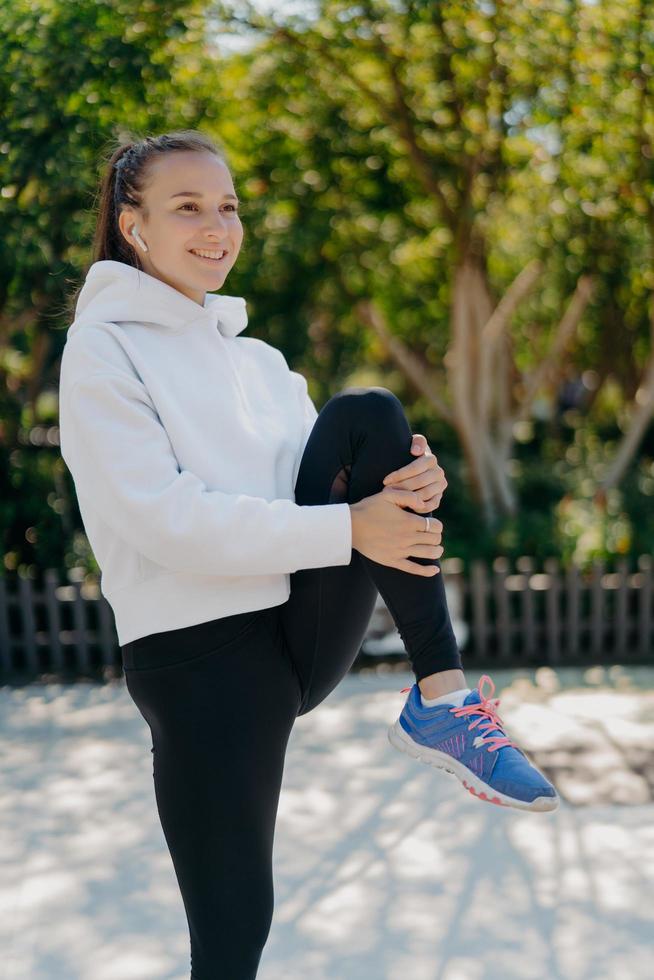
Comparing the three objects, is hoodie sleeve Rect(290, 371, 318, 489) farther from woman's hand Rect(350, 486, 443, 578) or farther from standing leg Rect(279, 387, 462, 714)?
woman's hand Rect(350, 486, 443, 578)

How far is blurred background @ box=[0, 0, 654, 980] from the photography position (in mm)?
2996

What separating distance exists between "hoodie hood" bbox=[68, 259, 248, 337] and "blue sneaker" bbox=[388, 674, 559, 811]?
788 millimetres

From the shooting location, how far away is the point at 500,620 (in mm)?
5801

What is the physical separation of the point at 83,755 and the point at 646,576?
3345 millimetres

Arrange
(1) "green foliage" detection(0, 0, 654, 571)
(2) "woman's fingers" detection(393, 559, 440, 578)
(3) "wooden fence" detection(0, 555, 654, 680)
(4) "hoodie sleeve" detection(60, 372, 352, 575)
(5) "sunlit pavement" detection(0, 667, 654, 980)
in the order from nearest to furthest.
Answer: (4) "hoodie sleeve" detection(60, 372, 352, 575), (2) "woman's fingers" detection(393, 559, 440, 578), (5) "sunlit pavement" detection(0, 667, 654, 980), (1) "green foliage" detection(0, 0, 654, 571), (3) "wooden fence" detection(0, 555, 654, 680)

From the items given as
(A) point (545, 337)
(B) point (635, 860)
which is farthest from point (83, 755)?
(A) point (545, 337)

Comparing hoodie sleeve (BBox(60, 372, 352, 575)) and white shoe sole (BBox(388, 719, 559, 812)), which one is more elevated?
hoodie sleeve (BBox(60, 372, 352, 575))

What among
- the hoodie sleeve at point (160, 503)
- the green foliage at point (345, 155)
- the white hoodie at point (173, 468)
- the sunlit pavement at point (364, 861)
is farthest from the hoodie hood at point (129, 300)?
the green foliage at point (345, 155)

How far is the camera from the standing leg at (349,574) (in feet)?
5.41

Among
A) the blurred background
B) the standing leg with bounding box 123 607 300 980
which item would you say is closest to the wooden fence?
the blurred background

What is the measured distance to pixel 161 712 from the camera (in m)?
1.62

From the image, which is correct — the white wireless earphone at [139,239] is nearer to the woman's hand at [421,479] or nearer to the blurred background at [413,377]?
the woman's hand at [421,479]

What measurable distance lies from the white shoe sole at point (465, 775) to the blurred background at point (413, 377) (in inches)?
43.4

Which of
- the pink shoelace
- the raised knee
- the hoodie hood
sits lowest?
the pink shoelace
